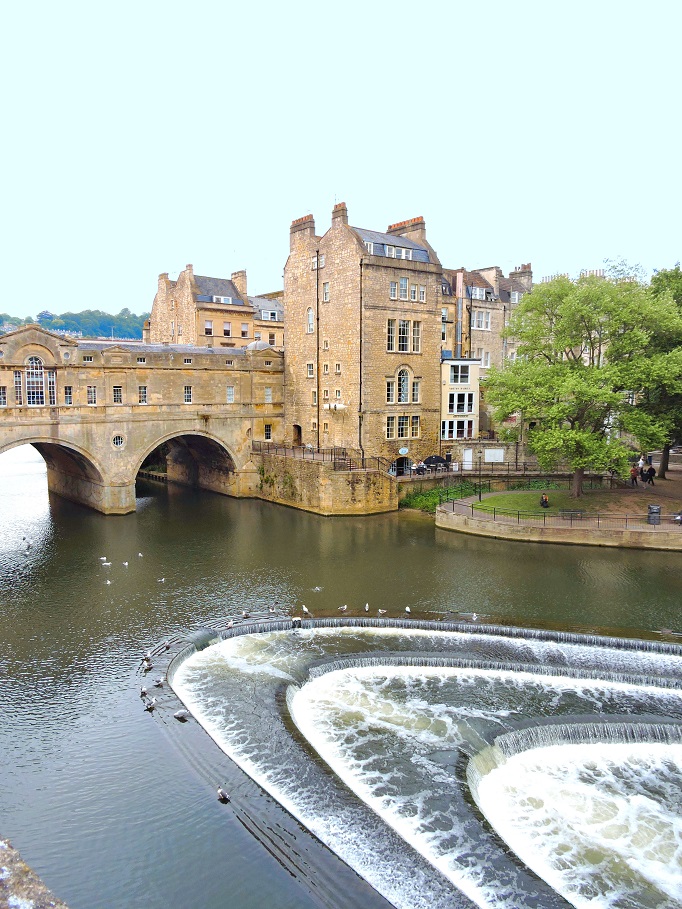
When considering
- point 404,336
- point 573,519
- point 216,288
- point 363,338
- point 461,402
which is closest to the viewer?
point 573,519

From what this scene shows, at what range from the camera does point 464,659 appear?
771 inches

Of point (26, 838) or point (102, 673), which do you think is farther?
point (102, 673)

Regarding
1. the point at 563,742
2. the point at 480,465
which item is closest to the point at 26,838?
the point at 563,742

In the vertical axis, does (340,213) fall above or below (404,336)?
above

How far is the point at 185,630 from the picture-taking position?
72.1ft

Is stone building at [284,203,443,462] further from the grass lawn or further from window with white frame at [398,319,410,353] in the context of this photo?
the grass lawn

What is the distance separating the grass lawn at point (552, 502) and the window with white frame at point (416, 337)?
429 inches

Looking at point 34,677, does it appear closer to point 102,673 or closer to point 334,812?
point 102,673

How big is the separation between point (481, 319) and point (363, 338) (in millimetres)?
13212

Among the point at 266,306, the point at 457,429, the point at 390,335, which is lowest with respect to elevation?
the point at 457,429

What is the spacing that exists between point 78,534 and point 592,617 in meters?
24.4

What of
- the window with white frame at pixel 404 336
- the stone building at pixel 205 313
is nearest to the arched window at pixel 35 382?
the stone building at pixel 205 313

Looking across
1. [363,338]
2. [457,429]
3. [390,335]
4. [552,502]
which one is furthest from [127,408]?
[552,502]

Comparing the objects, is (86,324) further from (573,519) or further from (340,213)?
(573,519)
